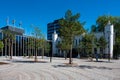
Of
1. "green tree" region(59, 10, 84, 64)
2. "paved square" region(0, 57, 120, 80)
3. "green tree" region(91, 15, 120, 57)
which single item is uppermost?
"green tree" region(91, 15, 120, 57)

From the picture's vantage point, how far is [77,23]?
29484 millimetres

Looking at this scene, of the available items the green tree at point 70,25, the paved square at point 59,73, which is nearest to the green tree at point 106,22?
the green tree at point 70,25

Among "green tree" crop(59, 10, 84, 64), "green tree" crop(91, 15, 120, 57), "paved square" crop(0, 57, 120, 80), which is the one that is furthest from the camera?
"green tree" crop(91, 15, 120, 57)

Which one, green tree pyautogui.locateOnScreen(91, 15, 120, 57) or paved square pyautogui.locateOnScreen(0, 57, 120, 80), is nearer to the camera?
paved square pyautogui.locateOnScreen(0, 57, 120, 80)

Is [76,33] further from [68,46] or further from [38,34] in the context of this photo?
[38,34]

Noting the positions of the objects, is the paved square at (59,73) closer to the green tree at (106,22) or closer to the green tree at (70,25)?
the green tree at (70,25)

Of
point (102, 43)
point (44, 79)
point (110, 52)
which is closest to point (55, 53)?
point (110, 52)

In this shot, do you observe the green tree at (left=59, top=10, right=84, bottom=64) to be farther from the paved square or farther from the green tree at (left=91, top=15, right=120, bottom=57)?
the green tree at (left=91, top=15, right=120, bottom=57)

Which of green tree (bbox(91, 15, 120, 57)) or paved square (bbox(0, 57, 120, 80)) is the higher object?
green tree (bbox(91, 15, 120, 57))

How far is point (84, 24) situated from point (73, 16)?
1819 millimetres

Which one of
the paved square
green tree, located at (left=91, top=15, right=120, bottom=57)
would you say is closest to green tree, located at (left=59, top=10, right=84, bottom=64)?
the paved square

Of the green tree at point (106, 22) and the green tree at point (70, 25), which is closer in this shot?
the green tree at point (70, 25)

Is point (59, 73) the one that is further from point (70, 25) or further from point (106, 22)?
point (106, 22)

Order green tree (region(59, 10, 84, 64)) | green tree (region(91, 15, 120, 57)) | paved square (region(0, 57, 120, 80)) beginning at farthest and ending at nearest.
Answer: green tree (region(91, 15, 120, 57)), green tree (region(59, 10, 84, 64)), paved square (region(0, 57, 120, 80))
